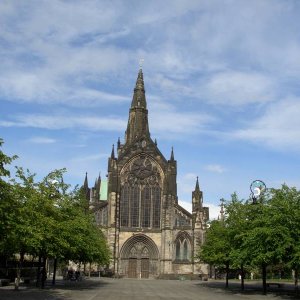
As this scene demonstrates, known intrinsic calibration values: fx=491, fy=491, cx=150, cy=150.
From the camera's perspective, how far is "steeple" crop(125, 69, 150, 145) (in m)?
87.6

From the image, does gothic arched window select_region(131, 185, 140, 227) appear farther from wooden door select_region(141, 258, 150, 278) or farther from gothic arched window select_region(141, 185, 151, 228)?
wooden door select_region(141, 258, 150, 278)

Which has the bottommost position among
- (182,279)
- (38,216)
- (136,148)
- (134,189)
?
(182,279)

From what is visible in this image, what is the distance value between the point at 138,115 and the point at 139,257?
25992mm

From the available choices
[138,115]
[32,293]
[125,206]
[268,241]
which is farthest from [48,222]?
[138,115]

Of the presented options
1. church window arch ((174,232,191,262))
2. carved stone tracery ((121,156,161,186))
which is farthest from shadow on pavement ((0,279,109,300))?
carved stone tracery ((121,156,161,186))

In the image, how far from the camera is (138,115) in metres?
89.0

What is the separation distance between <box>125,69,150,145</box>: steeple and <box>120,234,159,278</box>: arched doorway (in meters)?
18.4

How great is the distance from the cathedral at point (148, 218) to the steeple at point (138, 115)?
630 cm

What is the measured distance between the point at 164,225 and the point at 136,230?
4471 mm

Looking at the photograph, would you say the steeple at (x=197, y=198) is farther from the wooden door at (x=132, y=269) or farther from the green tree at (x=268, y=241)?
the green tree at (x=268, y=241)

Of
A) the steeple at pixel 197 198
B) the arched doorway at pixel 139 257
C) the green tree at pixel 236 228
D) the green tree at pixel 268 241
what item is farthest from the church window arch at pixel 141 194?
the green tree at pixel 268 241

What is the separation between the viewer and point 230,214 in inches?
1731

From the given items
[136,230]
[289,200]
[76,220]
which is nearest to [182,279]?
[136,230]

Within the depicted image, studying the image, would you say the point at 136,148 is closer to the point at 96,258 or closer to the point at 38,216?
the point at 96,258
